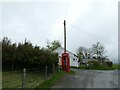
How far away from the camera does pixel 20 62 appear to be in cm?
2527

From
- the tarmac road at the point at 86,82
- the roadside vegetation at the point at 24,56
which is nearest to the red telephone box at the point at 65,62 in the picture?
the roadside vegetation at the point at 24,56

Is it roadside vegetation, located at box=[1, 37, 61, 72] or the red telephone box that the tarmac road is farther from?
the red telephone box

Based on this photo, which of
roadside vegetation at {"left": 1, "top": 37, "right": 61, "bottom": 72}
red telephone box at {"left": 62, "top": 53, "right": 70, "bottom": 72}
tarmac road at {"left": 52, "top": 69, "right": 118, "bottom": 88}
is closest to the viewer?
tarmac road at {"left": 52, "top": 69, "right": 118, "bottom": 88}

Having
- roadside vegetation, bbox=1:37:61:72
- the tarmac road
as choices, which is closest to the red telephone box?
roadside vegetation, bbox=1:37:61:72

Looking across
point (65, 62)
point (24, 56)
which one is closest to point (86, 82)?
point (24, 56)

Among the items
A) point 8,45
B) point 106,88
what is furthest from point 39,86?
point 8,45

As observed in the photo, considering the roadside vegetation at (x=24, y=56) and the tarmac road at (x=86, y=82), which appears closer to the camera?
the tarmac road at (x=86, y=82)

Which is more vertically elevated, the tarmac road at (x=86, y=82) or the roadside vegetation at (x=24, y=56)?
the roadside vegetation at (x=24, y=56)

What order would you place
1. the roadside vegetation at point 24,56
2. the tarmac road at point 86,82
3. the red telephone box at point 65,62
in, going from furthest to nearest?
the red telephone box at point 65,62
the roadside vegetation at point 24,56
the tarmac road at point 86,82

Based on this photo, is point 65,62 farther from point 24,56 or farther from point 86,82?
point 86,82

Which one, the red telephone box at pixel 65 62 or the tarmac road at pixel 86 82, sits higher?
the red telephone box at pixel 65 62

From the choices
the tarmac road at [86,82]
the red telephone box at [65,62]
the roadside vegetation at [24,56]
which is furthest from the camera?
the red telephone box at [65,62]

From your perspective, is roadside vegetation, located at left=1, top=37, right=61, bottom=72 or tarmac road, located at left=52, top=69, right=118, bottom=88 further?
roadside vegetation, located at left=1, top=37, right=61, bottom=72

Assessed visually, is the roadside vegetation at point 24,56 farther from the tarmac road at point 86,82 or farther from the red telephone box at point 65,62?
the red telephone box at point 65,62
